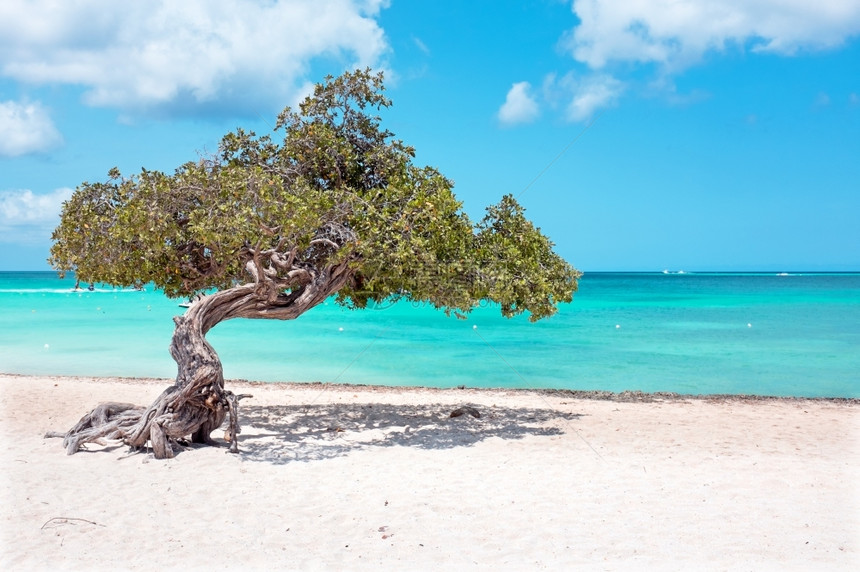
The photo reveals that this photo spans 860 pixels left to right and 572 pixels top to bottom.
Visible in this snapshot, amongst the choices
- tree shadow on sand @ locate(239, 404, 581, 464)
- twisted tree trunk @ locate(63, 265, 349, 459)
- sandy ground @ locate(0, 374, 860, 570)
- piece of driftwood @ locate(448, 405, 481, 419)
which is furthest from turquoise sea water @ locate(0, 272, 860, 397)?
sandy ground @ locate(0, 374, 860, 570)

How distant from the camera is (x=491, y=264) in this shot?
9500mm

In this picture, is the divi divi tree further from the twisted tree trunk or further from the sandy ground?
the sandy ground

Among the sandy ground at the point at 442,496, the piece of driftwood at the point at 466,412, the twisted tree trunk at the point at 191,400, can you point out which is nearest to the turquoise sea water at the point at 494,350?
the piece of driftwood at the point at 466,412

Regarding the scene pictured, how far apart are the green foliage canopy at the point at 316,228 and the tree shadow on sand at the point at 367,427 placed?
6.39 ft

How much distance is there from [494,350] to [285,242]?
18.7 m

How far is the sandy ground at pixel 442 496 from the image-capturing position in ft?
18.3

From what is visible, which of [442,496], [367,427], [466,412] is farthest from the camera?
[466,412]

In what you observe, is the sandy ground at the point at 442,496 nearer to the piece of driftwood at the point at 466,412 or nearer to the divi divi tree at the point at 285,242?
the piece of driftwood at the point at 466,412

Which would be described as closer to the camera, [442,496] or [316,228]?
[442,496]

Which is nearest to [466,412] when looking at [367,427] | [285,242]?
[367,427]

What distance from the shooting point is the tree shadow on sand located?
916cm

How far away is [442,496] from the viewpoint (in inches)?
279

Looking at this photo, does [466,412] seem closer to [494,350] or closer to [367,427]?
[367,427]

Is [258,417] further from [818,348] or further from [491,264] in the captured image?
[818,348]
